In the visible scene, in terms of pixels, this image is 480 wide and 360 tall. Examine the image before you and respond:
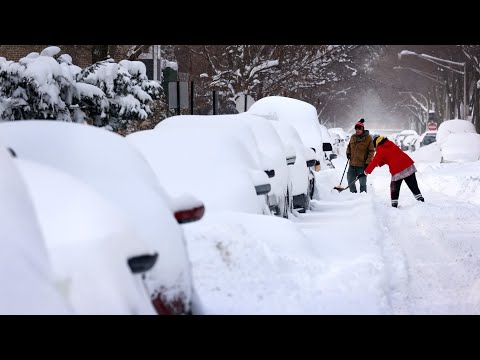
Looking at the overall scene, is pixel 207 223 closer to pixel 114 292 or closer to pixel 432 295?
pixel 432 295

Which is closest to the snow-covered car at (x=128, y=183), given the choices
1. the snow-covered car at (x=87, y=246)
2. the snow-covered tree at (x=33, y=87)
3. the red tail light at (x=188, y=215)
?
the red tail light at (x=188, y=215)

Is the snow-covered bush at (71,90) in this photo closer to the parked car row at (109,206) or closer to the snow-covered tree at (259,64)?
the parked car row at (109,206)

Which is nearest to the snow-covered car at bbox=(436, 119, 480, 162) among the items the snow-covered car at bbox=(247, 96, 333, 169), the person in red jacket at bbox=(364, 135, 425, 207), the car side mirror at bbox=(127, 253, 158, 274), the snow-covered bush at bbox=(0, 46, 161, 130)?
the snow-covered car at bbox=(247, 96, 333, 169)

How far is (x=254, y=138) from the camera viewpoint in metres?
12.6

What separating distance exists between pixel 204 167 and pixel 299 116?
13.4 metres

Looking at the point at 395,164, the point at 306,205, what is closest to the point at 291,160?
the point at 306,205

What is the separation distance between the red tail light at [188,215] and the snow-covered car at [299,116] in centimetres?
1658

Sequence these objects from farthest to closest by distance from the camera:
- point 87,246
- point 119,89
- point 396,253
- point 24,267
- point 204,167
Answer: point 119,89
point 396,253
point 204,167
point 87,246
point 24,267

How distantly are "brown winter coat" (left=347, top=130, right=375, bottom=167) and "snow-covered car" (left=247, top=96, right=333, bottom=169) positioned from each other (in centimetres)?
199

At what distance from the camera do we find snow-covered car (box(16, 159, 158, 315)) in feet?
12.5

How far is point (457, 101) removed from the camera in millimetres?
61875

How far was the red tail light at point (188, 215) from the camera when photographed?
18.7 feet

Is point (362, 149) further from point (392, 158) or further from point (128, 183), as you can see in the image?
point (128, 183)

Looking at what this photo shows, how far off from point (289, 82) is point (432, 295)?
42.8m
